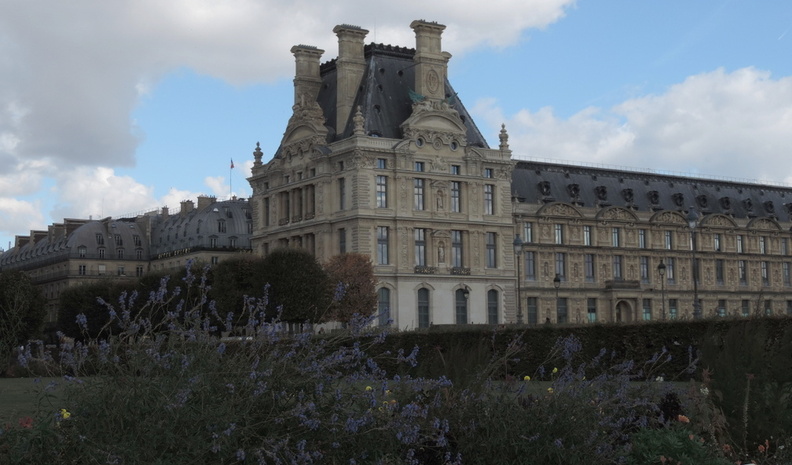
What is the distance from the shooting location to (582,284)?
93.4 metres

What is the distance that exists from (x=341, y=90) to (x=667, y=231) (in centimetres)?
3231

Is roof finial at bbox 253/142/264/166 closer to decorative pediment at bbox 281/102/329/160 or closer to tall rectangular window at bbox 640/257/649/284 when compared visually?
decorative pediment at bbox 281/102/329/160

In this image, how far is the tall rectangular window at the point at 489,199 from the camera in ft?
270

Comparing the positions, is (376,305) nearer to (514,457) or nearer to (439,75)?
(439,75)

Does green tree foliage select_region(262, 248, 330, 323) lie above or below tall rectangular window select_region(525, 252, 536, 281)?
below

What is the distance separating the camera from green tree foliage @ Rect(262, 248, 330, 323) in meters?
64.6

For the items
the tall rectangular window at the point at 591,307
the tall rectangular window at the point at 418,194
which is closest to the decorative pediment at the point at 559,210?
the tall rectangular window at the point at 591,307

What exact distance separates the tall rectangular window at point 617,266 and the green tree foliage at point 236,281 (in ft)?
128

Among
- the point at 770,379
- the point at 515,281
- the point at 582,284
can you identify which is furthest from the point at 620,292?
the point at 770,379

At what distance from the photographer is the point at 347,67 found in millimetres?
83188

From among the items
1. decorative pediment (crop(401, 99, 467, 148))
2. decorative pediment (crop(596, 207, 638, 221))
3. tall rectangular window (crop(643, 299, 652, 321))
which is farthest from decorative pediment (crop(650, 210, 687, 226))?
decorative pediment (crop(401, 99, 467, 148))

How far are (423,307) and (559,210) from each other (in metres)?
20.1

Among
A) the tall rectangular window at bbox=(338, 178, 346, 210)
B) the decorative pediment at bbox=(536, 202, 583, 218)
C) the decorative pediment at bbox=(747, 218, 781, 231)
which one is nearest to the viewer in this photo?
the tall rectangular window at bbox=(338, 178, 346, 210)

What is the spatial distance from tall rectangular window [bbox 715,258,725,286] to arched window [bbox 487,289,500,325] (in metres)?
27.2
